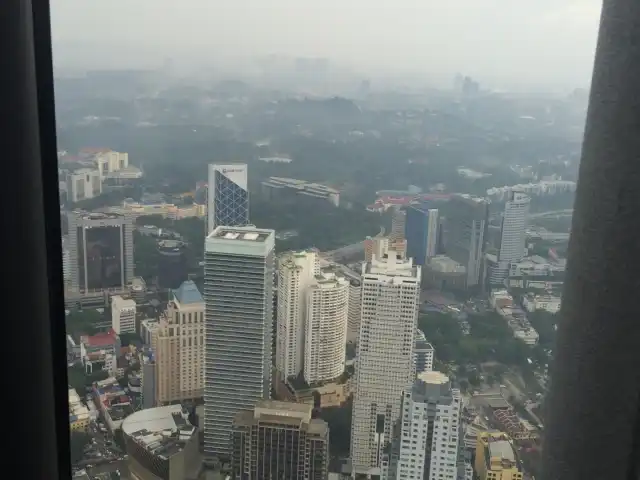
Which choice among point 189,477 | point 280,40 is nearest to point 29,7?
point 280,40

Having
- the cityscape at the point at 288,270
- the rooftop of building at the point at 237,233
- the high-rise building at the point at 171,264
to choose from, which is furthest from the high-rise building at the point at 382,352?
the high-rise building at the point at 171,264

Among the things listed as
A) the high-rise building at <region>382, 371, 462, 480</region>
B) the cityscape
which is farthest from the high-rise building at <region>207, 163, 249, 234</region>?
the high-rise building at <region>382, 371, 462, 480</region>

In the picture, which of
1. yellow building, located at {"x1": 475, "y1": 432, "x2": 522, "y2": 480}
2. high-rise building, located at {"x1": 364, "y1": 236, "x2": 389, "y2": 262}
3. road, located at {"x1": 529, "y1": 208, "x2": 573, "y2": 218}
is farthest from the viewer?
high-rise building, located at {"x1": 364, "y1": 236, "x2": 389, "y2": 262}

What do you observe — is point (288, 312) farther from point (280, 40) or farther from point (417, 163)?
point (280, 40)

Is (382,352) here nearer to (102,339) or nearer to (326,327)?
(326,327)

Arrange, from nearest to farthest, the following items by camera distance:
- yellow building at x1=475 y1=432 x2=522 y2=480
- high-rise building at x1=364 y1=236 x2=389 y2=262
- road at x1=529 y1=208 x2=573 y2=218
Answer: road at x1=529 y1=208 x2=573 y2=218 → yellow building at x1=475 y1=432 x2=522 y2=480 → high-rise building at x1=364 y1=236 x2=389 y2=262

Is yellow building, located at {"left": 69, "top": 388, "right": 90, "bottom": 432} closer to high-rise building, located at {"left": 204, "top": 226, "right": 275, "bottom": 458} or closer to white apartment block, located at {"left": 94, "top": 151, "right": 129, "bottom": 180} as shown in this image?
high-rise building, located at {"left": 204, "top": 226, "right": 275, "bottom": 458}

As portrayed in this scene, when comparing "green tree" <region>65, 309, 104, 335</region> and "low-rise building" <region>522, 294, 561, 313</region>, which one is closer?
"low-rise building" <region>522, 294, 561, 313</region>

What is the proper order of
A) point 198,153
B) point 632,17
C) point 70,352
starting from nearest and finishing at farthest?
point 632,17, point 70,352, point 198,153

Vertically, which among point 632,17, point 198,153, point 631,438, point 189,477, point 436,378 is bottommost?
point 189,477
